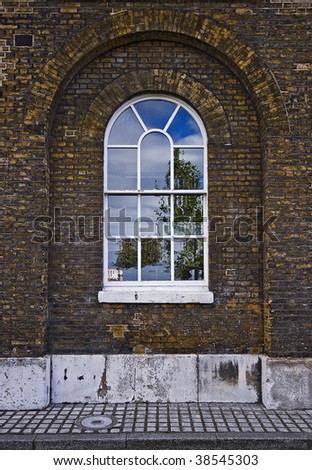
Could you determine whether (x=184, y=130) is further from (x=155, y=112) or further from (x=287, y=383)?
(x=287, y=383)

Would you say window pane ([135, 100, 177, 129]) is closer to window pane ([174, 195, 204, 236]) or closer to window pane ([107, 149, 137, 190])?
window pane ([107, 149, 137, 190])

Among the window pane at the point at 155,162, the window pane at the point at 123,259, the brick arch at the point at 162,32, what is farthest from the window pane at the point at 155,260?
the brick arch at the point at 162,32

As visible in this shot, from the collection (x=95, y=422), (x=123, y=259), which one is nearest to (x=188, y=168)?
(x=123, y=259)

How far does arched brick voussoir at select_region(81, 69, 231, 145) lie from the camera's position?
6961mm

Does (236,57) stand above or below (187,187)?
above

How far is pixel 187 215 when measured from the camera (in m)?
7.11

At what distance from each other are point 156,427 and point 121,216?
10.1 ft

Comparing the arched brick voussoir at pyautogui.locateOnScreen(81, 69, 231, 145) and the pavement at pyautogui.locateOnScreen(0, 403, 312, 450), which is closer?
the pavement at pyautogui.locateOnScreen(0, 403, 312, 450)

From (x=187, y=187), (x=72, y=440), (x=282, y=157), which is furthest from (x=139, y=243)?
(x=72, y=440)

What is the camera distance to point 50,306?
684 centimetres

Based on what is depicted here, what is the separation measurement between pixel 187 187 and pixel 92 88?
83.5 inches

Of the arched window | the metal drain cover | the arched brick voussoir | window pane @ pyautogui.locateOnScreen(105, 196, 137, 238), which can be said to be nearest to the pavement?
the metal drain cover
